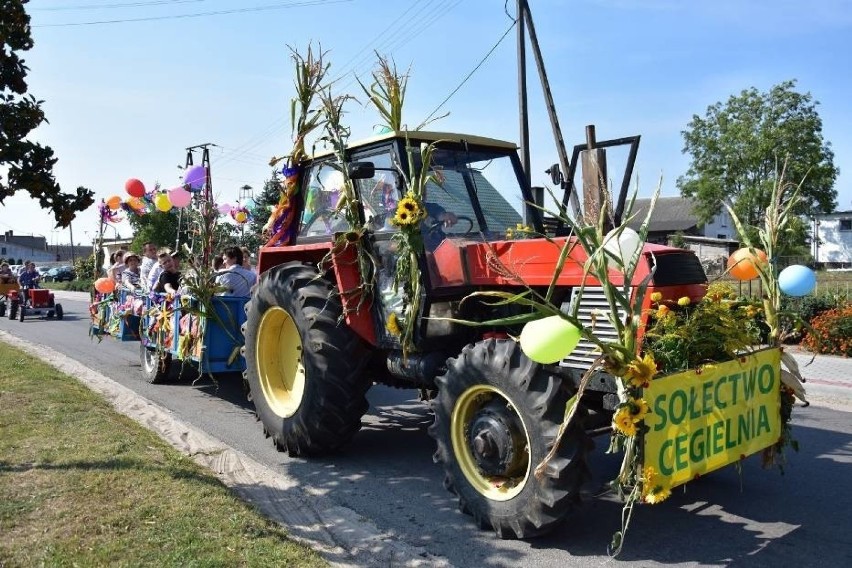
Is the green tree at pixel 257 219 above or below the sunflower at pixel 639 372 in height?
above

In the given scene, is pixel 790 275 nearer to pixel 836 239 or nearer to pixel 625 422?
pixel 625 422

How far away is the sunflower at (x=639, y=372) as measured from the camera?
3414mm

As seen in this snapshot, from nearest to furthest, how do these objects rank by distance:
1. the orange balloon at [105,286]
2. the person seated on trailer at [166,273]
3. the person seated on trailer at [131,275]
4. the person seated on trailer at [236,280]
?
the person seated on trailer at [236,280]
the person seated on trailer at [166,273]
the person seated on trailer at [131,275]
the orange balloon at [105,286]

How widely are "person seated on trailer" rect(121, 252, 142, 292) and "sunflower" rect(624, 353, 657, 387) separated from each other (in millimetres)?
7530

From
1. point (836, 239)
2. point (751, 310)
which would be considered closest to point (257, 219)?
point (751, 310)

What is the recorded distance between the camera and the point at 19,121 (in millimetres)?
5062

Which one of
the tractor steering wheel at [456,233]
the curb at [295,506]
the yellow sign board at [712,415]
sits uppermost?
the tractor steering wheel at [456,233]

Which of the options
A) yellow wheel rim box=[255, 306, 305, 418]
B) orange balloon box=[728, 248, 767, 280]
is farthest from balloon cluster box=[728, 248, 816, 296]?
yellow wheel rim box=[255, 306, 305, 418]

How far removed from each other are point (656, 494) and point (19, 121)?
480cm

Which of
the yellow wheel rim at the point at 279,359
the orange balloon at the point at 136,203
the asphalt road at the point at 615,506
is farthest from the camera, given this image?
the orange balloon at the point at 136,203

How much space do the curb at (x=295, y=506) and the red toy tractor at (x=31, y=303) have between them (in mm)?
14446

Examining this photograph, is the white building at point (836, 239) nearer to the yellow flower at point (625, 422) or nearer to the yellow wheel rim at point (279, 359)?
the yellow wheel rim at point (279, 359)

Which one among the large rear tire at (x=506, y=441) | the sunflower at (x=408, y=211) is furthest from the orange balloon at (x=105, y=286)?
the large rear tire at (x=506, y=441)

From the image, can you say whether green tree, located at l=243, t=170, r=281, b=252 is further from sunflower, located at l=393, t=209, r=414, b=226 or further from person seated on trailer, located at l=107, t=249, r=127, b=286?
sunflower, located at l=393, t=209, r=414, b=226
